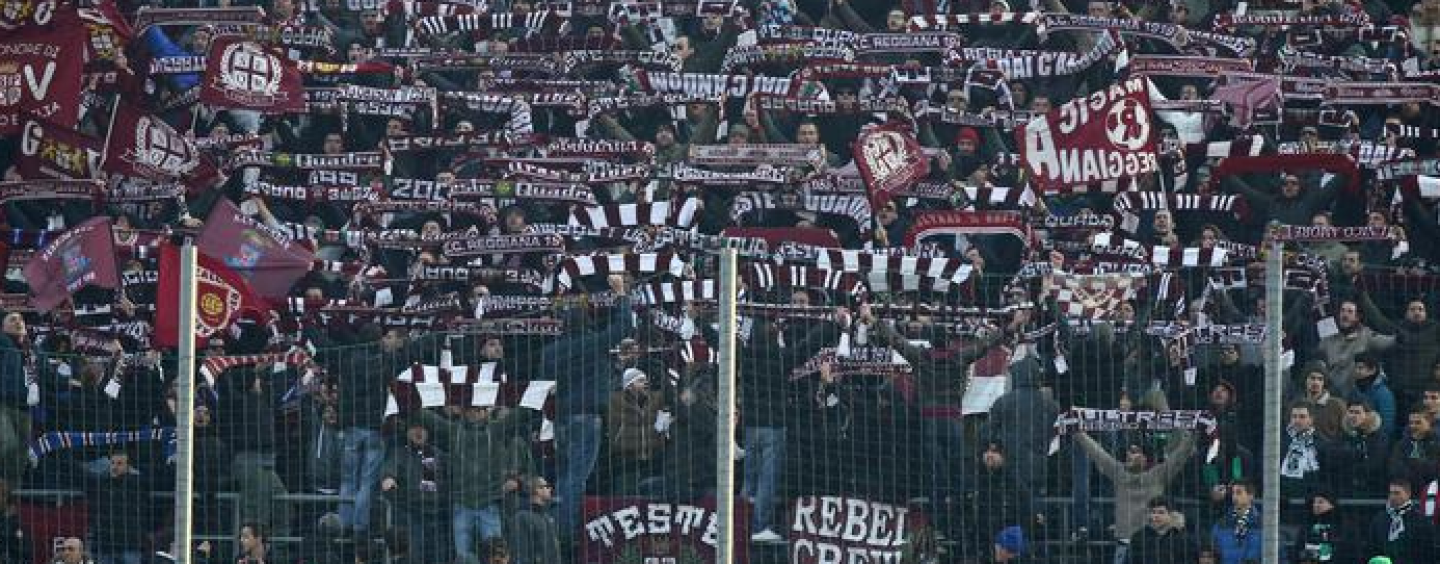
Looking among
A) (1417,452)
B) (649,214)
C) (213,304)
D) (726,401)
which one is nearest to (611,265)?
(649,214)

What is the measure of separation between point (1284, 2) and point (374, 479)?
9.42 m

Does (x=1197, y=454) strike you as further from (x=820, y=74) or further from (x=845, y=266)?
(x=820, y=74)

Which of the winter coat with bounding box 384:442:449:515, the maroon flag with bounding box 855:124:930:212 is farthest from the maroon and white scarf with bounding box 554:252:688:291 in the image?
the winter coat with bounding box 384:442:449:515

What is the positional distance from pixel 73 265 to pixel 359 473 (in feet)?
19.5

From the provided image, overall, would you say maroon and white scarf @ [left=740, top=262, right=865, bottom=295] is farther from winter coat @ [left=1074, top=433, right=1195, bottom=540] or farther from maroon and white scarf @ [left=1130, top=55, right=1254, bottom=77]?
maroon and white scarf @ [left=1130, top=55, right=1254, bottom=77]

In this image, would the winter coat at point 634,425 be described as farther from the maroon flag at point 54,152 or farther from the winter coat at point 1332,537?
the maroon flag at point 54,152

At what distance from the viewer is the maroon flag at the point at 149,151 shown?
75.8ft

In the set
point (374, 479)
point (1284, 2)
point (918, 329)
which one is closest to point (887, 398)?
point (918, 329)

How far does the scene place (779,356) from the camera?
15852 millimetres

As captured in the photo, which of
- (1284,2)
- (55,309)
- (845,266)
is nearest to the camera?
(845,266)

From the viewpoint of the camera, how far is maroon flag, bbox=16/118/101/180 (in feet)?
76.7

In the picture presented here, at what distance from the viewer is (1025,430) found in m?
15.7

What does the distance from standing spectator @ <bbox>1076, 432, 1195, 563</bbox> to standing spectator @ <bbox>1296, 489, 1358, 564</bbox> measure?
125cm

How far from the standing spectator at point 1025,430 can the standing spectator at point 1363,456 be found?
1.67 m
